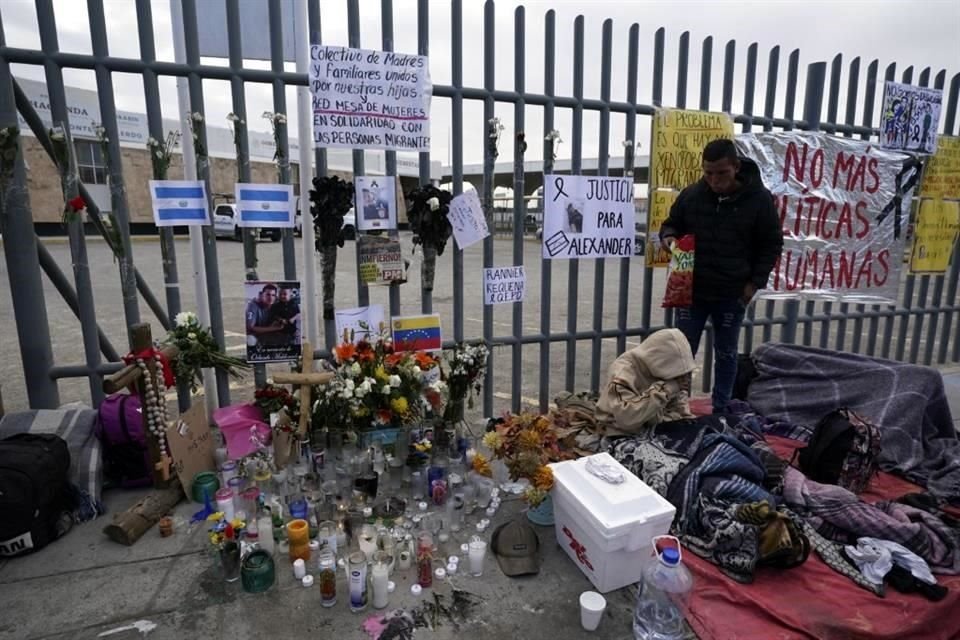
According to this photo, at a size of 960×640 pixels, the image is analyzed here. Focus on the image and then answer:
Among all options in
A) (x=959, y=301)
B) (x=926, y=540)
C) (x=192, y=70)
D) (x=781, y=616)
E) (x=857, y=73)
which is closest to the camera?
(x=781, y=616)

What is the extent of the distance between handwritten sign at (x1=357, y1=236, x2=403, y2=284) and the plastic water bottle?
7.34 feet

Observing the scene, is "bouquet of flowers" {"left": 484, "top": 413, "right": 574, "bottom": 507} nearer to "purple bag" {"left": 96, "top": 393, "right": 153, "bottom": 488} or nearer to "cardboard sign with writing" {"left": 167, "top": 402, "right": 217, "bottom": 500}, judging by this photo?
"cardboard sign with writing" {"left": 167, "top": 402, "right": 217, "bottom": 500}

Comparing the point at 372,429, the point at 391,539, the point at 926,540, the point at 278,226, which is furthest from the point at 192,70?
the point at 926,540

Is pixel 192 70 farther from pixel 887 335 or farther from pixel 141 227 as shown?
pixel 141 227

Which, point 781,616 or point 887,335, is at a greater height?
point 887,335

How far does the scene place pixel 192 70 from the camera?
3.04 meters

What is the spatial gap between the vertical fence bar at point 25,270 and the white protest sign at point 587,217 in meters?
3.14

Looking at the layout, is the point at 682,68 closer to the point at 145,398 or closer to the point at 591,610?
the point at 591,610

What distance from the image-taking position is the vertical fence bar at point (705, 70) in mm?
4137

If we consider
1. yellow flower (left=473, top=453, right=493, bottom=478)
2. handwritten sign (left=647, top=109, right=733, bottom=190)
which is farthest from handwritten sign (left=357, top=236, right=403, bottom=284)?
handwritten sign (left=647, top=109, right=733, bottom=190)

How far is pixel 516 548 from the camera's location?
8.32 ft

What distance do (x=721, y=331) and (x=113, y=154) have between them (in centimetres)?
412

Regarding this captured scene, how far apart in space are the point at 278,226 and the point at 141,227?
24.7 meters

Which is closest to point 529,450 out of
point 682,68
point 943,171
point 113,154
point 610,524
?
point 610,524
